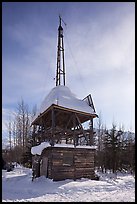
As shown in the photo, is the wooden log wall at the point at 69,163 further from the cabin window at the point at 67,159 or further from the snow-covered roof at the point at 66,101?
the snow-covered roof at the point at 66,101

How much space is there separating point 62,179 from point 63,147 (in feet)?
7.52

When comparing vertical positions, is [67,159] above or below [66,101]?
below

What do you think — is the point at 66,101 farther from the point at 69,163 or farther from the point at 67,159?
the point at 69,163

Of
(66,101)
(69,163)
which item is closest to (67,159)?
(69,163)

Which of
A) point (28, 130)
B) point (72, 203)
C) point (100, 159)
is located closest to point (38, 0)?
point (72, 203)

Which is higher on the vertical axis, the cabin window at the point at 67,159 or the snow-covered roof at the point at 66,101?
the snow-covered roof at the point at 66,101

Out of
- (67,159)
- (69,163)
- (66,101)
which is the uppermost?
(66,101)

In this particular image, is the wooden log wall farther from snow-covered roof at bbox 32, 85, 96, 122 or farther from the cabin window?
snow-covered roof at bbox 32, 85, 96, 122

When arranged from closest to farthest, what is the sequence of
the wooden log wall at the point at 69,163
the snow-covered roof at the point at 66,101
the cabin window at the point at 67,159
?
the wooden log wall at the point at 69,163
the cabin window at the point at 67,159
the snow-covered roof at the point at 66,101

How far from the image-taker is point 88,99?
20500 mm

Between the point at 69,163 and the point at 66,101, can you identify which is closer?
the point at 69,163

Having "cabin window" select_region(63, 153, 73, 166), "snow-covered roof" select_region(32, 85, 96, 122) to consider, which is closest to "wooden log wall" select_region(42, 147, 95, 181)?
"cabin window" select_region(63, 153, 73, 166)

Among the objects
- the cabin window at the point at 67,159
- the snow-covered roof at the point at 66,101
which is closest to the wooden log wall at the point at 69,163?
the cabin window at the point at 67,159

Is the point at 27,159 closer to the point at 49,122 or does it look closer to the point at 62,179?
the point at 49,122
